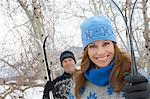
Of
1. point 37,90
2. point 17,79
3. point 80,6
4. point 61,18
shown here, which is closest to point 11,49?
A: point 17,79


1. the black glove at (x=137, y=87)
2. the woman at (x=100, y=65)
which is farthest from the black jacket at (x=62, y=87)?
the black glove at (x=137, y=87)

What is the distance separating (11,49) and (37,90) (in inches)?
72.1

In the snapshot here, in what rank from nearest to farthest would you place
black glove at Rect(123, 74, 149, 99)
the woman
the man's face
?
black glove at Rect(123, 74, 149, 99) < the woman < the man's face

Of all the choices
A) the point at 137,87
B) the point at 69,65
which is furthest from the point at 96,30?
the point at 69,65

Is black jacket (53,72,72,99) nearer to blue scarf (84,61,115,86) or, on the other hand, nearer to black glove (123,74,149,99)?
blue scarf (84,61,115,86)

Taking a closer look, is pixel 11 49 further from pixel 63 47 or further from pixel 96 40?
pixel 96 40

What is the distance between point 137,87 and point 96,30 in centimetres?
46

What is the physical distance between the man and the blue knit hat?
243cm

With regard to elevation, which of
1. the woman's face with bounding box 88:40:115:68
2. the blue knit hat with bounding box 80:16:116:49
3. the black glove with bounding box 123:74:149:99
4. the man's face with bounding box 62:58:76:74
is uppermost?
the blue knit hat with bounding box 80:16:116:49

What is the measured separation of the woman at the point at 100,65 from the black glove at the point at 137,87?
0.30 feet

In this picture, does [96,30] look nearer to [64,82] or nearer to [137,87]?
[137,87]

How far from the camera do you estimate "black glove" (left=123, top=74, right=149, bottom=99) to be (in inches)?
61.2

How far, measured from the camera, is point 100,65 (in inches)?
73.2

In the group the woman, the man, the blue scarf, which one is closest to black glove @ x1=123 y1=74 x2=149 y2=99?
the woman
